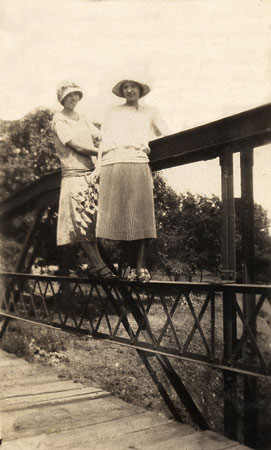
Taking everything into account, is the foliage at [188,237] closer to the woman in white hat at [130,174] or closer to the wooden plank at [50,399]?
the woman in white hat at [130,174]

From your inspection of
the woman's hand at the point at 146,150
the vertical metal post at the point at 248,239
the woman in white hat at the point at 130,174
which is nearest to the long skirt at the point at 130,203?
the woman in white hat at the point at 130,174

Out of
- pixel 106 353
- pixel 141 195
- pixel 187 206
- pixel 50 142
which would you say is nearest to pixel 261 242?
pixel 187 206

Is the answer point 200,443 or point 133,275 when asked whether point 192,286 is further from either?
point 200,443

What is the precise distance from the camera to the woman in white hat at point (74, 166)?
191 inches

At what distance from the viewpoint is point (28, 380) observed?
652cm

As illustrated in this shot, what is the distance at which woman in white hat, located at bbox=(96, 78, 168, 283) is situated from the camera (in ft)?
14.0

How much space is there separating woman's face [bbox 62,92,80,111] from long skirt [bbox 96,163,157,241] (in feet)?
3.45

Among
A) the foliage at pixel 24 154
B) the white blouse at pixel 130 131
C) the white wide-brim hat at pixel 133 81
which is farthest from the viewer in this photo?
the foliage at pixel 24 154

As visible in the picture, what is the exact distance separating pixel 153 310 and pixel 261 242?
1869 mm

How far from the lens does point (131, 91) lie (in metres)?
4.27

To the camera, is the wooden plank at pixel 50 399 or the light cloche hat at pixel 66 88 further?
the wooden plank at pixel 50 399

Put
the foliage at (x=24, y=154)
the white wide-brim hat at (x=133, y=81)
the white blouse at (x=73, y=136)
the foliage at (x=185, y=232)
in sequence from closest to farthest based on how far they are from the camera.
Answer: the white wide-brim hat at (x=133, y=81) < the foliage at (x=185, y=232) < the white blouse at (x=73, y=136) < the foliage at (x=24, y=154)

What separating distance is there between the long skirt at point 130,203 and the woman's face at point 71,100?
105 centimetres

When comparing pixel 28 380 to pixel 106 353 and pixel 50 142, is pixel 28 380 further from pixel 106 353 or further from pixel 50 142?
pixel 50 142
